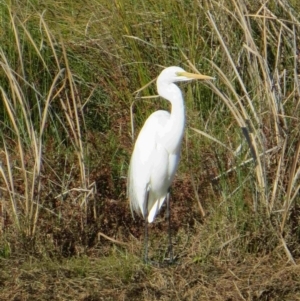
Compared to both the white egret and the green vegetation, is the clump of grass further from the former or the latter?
the white egret

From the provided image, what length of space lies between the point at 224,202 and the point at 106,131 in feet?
3.97

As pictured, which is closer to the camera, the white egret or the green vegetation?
the green vegetation

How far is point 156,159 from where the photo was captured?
3.89 m

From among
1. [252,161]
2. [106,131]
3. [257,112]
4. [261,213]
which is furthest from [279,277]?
[106,131]

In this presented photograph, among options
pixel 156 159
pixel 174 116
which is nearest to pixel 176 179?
pixel 156 159

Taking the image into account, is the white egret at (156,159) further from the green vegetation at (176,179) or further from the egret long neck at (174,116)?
the green vegetation at (176,179)

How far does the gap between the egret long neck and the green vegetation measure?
0.18 m

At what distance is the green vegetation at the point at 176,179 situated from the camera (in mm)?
3650

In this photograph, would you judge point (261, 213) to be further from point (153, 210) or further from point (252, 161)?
point (153, 210)

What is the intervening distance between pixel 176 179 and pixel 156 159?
45 centimetres

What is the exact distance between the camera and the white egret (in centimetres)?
379

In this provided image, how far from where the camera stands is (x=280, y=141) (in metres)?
3.83

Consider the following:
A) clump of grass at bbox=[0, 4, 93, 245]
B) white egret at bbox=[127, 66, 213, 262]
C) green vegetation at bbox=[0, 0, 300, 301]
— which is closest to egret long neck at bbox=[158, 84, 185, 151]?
white egret at bbox=[127, 66, 213, 262]

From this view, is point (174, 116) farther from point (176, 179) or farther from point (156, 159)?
point (176, 179)
